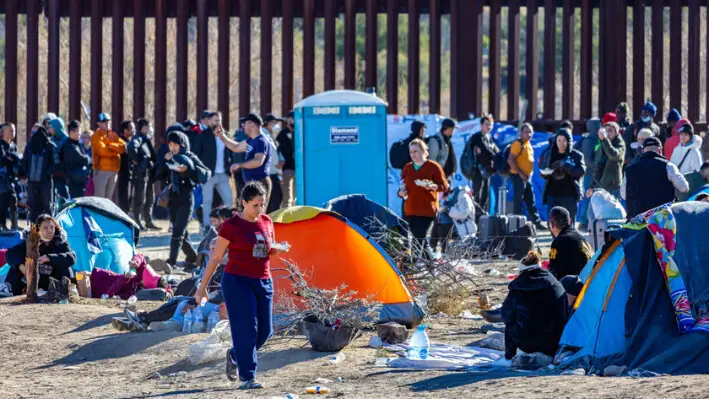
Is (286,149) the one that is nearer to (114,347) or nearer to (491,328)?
(491,328)

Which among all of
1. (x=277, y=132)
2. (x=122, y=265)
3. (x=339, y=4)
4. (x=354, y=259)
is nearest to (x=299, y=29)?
(x=339, y=4)

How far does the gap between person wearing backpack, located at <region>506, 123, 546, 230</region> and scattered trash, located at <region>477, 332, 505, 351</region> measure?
924cm

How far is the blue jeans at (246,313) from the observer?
911 cm

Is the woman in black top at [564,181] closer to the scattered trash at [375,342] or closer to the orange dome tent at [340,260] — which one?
the orange dome tent at [340,260]

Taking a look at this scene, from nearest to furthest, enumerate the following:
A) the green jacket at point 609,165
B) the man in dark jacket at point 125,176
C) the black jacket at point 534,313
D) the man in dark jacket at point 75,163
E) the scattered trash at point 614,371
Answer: the scattered trash at point 614,371 → the black jacket at point 534,313 → the green jacket at point 609,165 → the man in dark jacket at point 75,163 → the man in dark jacket at point 125,176

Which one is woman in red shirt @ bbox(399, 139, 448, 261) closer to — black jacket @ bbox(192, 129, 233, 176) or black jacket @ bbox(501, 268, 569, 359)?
black jacket @ bbox(192, 129, 233, 176)

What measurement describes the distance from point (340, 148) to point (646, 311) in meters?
8.86

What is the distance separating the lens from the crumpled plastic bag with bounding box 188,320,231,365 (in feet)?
33.9

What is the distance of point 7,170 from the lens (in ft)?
65.5

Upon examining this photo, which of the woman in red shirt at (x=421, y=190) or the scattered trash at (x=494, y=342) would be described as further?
the woman in red shirt at (x=421, y=190)

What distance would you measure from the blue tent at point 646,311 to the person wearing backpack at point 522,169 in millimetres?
9930

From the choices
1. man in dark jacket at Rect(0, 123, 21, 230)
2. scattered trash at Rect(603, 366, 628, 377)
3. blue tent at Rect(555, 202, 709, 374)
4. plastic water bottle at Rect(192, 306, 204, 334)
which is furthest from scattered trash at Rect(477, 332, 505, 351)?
man in dark jacket at Rect(0, 123, 21, 230)

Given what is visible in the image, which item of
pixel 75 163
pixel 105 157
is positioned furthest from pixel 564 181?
pixel 105 157

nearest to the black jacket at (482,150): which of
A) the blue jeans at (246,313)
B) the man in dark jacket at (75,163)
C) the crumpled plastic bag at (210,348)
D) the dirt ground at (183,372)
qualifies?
the man in dark jacket at (75,163)
